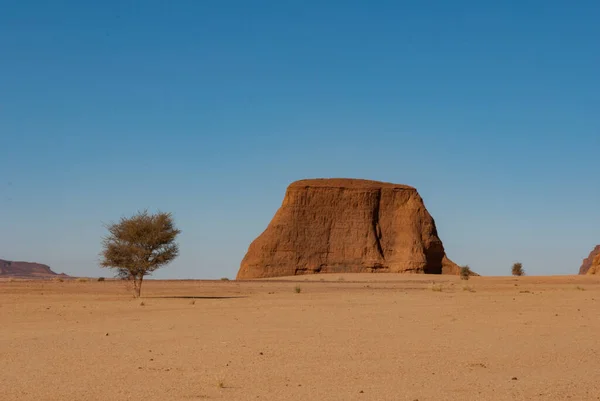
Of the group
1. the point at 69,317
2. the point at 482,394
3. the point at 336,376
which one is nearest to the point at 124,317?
the point at 69,317

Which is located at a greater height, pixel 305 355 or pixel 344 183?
pixel 344 183

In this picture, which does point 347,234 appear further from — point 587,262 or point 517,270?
point 587,262

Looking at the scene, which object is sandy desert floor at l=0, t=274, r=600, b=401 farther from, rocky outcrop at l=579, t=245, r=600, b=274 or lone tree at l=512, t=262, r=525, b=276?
rocky outcrop at l=579, t=245, r=600, b=274

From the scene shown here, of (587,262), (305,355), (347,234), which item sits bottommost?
(305,355)

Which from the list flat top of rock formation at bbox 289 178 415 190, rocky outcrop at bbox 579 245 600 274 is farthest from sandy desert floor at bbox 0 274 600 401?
rocky outcrop at bbox 579 245 600 274

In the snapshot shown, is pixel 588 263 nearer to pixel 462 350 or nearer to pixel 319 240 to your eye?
pixel 319 240

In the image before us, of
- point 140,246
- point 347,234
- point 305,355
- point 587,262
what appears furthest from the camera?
point 587,262

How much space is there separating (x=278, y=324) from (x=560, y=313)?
33.3 feet

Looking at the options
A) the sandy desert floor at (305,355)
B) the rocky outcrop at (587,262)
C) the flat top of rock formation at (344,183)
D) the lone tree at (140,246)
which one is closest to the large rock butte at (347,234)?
the flat top of rock formation at (344,183)

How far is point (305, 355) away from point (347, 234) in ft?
309

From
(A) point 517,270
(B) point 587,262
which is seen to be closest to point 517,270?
(A) point 517,270

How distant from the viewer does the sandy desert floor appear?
10422 millimetres

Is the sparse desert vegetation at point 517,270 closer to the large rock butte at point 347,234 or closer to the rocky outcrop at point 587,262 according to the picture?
the large rock butte at point 347,234

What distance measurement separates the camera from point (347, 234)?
355 ft
